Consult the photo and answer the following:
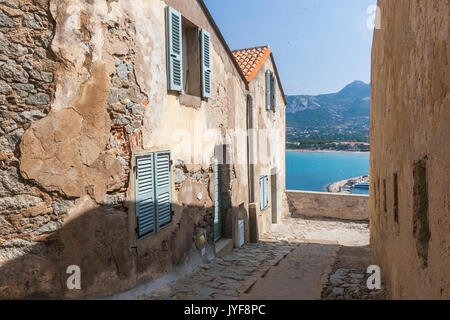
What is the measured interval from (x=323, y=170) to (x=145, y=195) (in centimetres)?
8717

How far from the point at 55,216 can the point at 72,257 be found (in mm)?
527

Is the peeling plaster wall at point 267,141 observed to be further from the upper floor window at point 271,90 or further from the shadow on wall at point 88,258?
the shadow on wall at point 88,258

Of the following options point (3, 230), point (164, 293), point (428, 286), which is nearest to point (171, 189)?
point (164, 293)

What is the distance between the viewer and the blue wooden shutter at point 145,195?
4859mm

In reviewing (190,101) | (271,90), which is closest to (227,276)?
(190,101)

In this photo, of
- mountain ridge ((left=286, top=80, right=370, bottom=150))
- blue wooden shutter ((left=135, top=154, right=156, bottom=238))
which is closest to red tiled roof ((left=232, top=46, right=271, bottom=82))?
blue wooden shutter ((left=135, top=154, right=156, bottom=238))

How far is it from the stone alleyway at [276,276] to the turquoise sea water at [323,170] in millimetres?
52119

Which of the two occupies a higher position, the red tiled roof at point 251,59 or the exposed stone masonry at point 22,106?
the red tiled roof at point 251,59

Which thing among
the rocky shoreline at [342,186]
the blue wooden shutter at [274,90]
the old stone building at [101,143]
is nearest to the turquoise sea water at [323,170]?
the rocky shoreline at [342,186]

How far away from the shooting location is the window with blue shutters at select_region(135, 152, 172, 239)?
16.1ft

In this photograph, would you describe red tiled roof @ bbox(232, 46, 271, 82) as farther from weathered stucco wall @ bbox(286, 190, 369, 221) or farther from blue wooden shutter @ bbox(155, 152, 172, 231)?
weathered stucco wall @ bbox(286, 190, 369, 221)

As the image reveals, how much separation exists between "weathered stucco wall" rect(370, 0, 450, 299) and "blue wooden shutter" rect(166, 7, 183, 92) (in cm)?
328

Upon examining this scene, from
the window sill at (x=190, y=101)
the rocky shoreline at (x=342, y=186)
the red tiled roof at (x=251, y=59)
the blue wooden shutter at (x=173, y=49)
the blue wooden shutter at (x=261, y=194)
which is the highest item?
the red tiled roof at (x=251, y=59)
